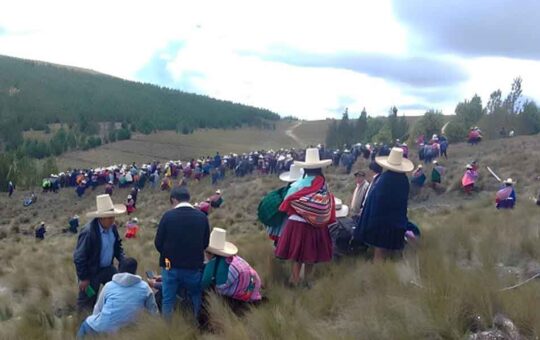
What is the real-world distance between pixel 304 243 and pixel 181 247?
1678mm

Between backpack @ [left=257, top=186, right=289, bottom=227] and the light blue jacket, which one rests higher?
backpack @ [left=257, top=186, right=289, bottom=227]

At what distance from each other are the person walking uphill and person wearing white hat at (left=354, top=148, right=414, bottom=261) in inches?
89.5

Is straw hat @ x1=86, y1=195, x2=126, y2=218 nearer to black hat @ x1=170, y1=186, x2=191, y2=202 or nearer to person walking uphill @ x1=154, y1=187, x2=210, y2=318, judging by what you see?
person walking uphill @ x1=154, y1=187, x2=210, y2=318

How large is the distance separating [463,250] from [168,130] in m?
149

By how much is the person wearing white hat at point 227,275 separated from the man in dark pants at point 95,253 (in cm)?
138

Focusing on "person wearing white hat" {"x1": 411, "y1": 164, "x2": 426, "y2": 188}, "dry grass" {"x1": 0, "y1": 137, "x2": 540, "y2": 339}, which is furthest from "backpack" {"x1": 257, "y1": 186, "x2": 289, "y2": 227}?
"person wearing white hat" {"x1": 411, "y1": 164, "x2": 426, "y2": 188}

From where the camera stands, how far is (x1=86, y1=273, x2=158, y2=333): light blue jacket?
5.81m

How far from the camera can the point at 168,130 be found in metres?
153

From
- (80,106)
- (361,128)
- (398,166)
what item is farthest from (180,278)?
(80,106)

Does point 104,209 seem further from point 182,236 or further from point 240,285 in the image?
point 240,285

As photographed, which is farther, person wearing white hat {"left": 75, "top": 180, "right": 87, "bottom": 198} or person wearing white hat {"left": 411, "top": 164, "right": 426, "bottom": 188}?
person wearing white hat {"left": 75, "top": 180, "right": 87, "bottom": 198}

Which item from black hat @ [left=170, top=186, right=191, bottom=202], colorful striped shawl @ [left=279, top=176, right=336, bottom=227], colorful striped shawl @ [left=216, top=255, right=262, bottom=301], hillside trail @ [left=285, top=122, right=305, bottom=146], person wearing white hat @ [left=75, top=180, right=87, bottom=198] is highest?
black hat @ [left=170, top=186, right=191, bottom=202]

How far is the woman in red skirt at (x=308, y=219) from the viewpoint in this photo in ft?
22.6

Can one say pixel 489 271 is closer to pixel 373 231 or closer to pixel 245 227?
pixel 373 231
